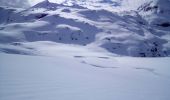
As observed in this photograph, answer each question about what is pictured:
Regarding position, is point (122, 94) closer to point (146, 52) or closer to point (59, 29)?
point (146, 52)

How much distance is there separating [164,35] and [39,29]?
30668mm

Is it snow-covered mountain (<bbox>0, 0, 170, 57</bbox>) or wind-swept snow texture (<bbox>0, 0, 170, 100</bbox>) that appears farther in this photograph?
snow-covered mountain (<bbox>0, 0, 170, 57</bbox>)


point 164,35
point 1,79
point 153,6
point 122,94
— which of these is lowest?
point 122,94

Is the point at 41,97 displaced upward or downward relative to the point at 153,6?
downward

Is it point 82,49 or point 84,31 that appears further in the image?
point 84,31

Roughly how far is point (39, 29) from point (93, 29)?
34.7 ft

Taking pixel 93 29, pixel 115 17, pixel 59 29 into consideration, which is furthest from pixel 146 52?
pixel 115 17

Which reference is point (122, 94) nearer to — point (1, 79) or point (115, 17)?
point (1, 79)

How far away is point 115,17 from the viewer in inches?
2160

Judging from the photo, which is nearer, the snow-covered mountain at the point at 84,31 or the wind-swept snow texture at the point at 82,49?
the wind-swept snow texture at the point at 82,49

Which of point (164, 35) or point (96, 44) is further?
point (164, 35)

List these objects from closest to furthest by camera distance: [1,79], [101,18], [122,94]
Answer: [1,79] < [122,94] < [101,18]

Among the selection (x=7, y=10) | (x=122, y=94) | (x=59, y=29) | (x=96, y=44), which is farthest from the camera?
(x=7, y=10)

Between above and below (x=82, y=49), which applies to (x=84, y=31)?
above
